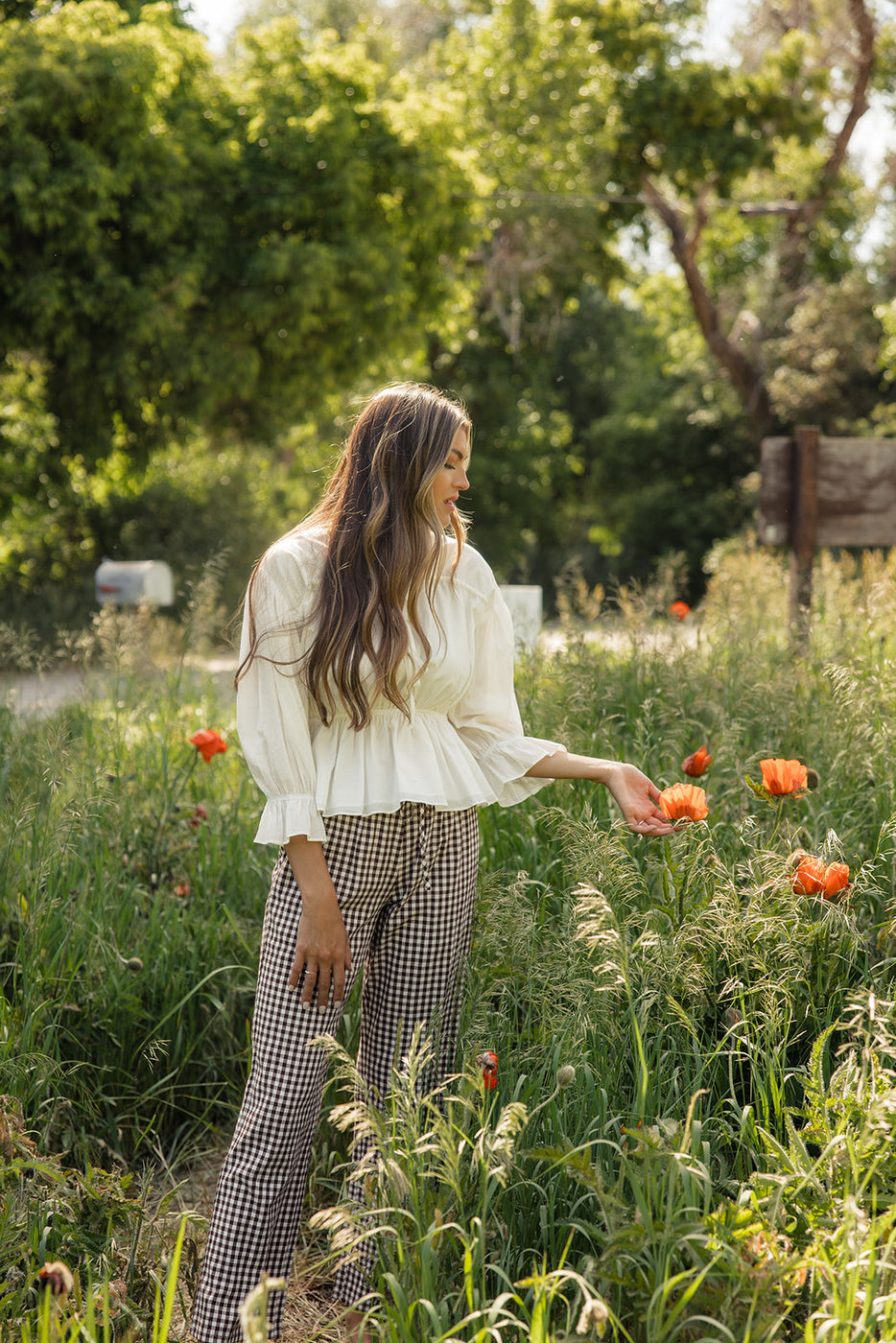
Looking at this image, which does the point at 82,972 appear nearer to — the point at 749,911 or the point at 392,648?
the point at 392,648

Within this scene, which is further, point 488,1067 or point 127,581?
point 127,581

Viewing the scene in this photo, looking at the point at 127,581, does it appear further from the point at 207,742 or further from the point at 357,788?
the point at 357,788

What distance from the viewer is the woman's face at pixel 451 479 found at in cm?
222

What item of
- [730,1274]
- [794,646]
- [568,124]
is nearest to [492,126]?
[568,124]

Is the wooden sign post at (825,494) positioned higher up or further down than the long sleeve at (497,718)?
higher up

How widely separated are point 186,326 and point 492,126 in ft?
25.5

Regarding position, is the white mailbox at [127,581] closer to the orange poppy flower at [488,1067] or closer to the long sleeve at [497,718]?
the long sleeve at [497,718]

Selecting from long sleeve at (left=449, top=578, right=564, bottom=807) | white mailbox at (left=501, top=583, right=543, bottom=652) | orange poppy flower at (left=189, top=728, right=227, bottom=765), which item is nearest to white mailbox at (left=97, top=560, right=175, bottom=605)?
white mailbox at (left=501, top=583, right=543, bottom=652)

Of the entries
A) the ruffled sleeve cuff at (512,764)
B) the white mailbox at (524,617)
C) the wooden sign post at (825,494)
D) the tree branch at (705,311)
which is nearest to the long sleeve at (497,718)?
the ruffled sleeve cuff at (512,764)

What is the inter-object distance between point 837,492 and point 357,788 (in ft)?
14.3

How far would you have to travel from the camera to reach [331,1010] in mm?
2148

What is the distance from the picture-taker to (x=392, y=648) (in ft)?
6.88

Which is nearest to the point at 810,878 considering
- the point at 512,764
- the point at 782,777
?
the point at 782,777

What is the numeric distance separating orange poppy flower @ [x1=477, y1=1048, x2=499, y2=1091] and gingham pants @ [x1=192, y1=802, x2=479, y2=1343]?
0.20 m
